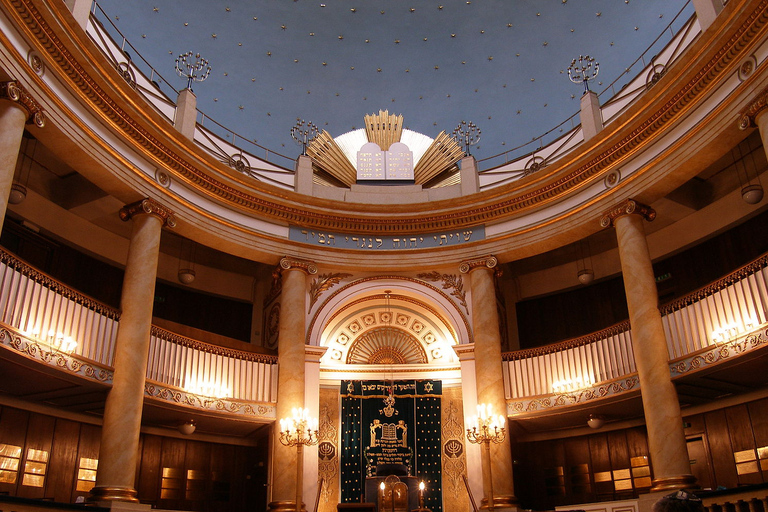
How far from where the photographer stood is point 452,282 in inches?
640

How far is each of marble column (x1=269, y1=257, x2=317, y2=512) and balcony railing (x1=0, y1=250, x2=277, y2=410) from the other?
0.36m

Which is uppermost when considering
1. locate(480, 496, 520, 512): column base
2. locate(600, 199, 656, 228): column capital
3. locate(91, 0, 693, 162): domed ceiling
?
locate(91, 0, 693, 162): domed ceiling

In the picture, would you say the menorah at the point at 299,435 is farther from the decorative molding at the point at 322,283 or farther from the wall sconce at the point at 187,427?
the decorative molding at the point at 322,283

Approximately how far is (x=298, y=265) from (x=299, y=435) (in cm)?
422

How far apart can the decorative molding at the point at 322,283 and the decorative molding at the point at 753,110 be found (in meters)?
9.36

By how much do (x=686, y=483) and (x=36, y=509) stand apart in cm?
1005

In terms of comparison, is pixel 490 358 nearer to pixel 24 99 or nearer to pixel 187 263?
pixel 187 263

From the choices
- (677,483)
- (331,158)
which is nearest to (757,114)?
(677,483)

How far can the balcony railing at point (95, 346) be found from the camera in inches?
399

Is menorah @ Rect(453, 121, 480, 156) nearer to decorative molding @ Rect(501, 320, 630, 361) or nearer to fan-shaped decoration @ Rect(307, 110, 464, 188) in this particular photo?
fan-shaped decoration @ Rect(307, 110, 464, 188)

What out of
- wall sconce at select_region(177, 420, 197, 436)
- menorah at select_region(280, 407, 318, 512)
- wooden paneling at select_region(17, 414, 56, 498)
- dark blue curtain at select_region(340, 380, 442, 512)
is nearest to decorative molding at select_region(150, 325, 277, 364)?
menorah at select_region(280, 407, 318, 512)

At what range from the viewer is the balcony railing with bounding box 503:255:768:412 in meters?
11.2

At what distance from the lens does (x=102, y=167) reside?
39.4ft

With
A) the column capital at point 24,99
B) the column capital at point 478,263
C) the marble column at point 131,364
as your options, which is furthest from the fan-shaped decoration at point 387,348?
the column capital at point 24,99
